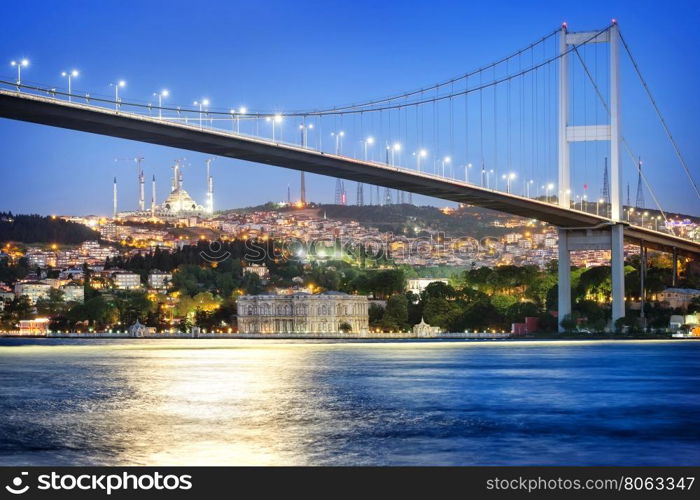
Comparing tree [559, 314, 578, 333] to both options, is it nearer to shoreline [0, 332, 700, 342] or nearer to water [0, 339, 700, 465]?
shoreline [0, 332, 700, 342]

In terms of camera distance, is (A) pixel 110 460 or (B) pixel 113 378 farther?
(B) pixel 113 378

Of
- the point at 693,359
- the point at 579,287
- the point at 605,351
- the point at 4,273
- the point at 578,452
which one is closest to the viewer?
the point at 578,452

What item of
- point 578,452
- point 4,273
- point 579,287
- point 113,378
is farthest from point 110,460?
point 4,273

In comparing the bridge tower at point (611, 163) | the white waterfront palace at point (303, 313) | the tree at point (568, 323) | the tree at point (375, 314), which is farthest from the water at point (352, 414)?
the white waterfront palace at point (303, 313)

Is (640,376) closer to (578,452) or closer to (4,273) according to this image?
(578,452)

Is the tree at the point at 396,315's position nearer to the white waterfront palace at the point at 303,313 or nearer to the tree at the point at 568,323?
the white waterfront palace at the point at 303,313

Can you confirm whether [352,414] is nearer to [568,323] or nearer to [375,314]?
[568,323]
